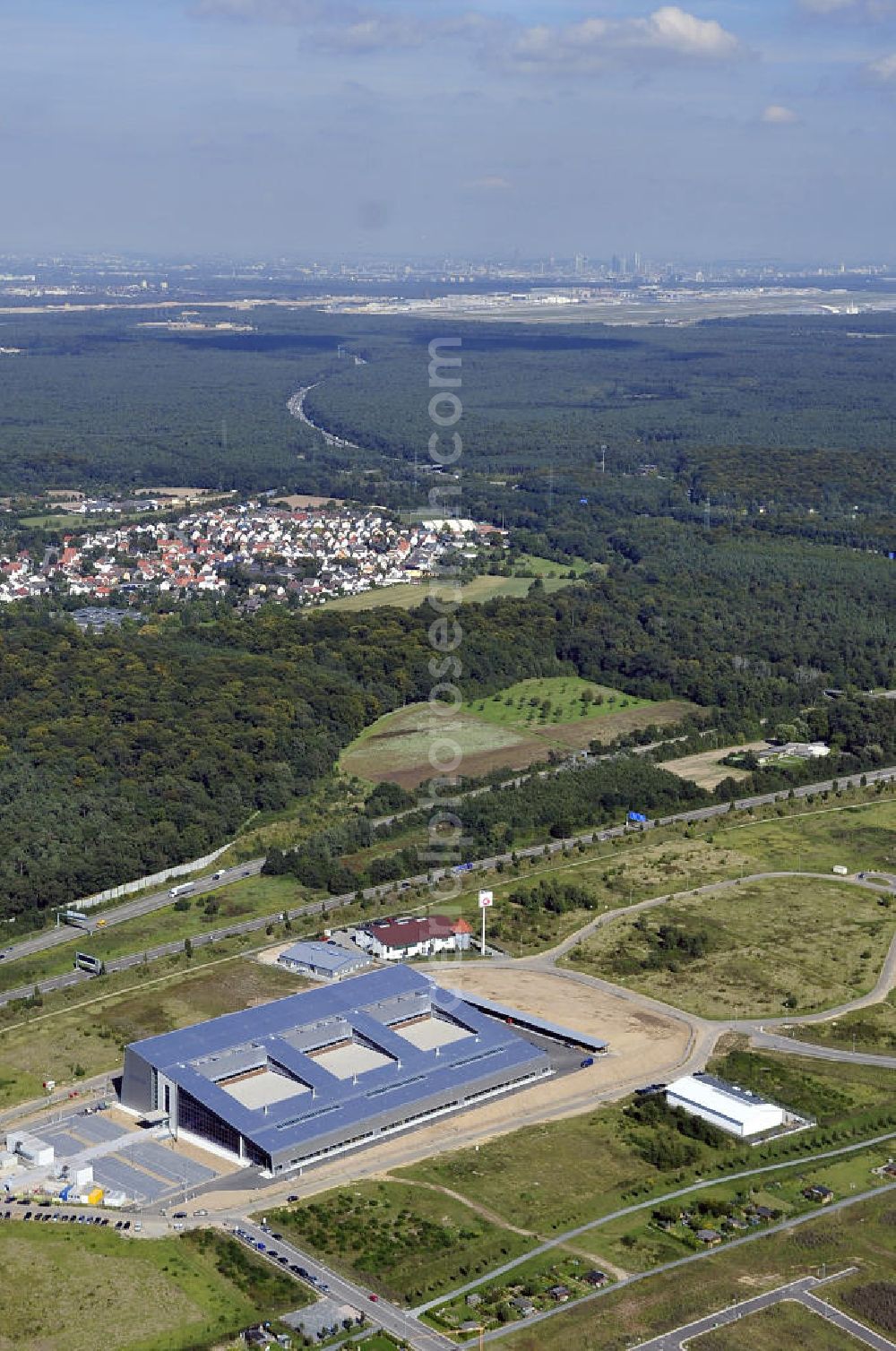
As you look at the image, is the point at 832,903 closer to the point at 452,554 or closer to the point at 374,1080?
the point at 374,1080

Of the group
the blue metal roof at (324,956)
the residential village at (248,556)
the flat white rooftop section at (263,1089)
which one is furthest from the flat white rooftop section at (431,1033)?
the residential village at (248,556)

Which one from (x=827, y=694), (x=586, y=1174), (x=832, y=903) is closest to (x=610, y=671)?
(x=827, y=694)

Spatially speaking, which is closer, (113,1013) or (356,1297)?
(356,1297)

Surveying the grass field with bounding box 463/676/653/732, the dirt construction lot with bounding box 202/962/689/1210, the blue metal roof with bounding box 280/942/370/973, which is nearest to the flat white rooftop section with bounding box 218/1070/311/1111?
the dirt construction lot with bounding box 202/962/689/1210

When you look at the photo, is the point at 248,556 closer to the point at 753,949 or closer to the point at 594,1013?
the point at 753,949

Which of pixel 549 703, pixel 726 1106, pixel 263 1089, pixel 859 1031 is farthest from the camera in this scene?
pixel 549 703

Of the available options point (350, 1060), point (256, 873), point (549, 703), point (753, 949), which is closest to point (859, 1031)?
point (753, 949)
